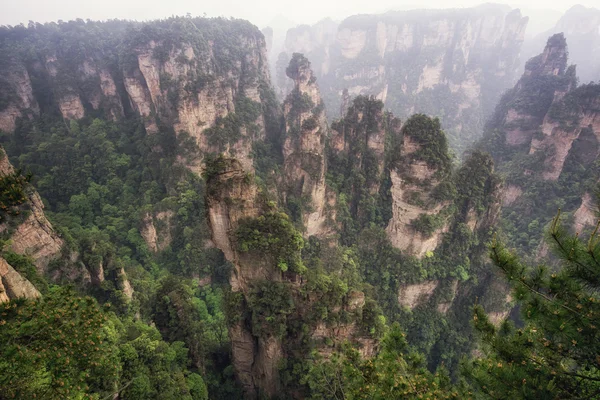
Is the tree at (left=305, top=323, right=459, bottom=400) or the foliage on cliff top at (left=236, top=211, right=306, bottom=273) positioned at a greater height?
the tree at (left=305, top=323, right=459, bottom=400)

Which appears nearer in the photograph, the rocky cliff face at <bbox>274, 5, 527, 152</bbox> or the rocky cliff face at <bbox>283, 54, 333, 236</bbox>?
the rocky cliff face at <bbox>283, 54, 333, 236</bbox>

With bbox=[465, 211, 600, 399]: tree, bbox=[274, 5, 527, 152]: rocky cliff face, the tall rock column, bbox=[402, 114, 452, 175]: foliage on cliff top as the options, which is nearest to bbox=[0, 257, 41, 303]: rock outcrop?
bbox=[465, 211, 600, 399]: tree

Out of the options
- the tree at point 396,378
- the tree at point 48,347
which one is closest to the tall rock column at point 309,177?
the tree at point 396,378

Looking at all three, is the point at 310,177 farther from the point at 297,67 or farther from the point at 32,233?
the point at 297,67

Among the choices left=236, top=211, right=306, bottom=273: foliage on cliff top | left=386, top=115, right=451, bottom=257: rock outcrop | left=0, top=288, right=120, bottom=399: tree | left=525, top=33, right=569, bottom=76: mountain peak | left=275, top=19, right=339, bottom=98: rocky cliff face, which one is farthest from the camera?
left=275, top=19, right=339, bottom=98: rocky cliff face

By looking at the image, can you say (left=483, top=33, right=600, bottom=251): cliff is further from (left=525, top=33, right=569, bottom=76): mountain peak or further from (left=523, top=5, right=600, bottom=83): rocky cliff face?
(left=523, top=5, right=600, bottom=83): rocky cliff face

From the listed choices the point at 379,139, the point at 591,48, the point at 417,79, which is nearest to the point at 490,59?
the point at 417,79

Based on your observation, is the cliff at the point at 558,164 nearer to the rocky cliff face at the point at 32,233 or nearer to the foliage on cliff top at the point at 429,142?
the foliage on cliff top at the point at 429,142

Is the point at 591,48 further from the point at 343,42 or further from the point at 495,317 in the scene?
the point at 495,317
